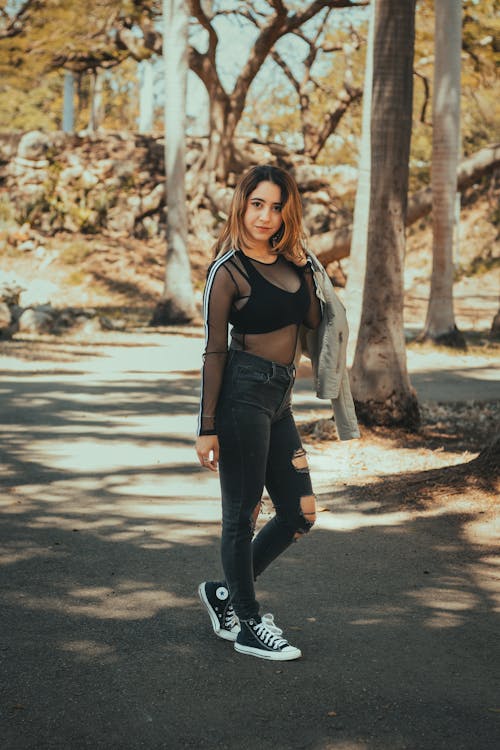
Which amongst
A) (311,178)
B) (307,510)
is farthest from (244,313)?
(311,178)

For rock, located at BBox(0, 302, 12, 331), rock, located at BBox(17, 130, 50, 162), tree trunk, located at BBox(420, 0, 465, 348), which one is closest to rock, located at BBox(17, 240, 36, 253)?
rock, located at BBox(17, 130, 50, 162)

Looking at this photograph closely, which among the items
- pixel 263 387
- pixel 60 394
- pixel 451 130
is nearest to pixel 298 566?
pixel 263 387

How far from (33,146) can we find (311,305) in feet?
90.7

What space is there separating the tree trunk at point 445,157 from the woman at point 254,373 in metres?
13.4

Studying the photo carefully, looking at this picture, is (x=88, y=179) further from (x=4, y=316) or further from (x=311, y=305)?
(x=311, y=305)

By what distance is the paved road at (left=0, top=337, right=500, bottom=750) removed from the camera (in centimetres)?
356

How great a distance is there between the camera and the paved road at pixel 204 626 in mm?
3559

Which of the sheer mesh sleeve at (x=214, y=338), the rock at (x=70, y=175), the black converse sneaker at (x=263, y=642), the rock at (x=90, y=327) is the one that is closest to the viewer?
the sheer mesh sleeve at (x=214, y=338)

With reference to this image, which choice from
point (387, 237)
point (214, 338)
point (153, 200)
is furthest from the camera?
point (153, 200)

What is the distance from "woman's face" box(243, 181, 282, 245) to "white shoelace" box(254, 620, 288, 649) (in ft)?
4.83

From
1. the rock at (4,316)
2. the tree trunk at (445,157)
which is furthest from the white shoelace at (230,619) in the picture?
the rock at (4,316)

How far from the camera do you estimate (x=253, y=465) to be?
4.06m

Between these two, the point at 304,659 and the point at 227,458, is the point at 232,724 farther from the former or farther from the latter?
the point at 227,458

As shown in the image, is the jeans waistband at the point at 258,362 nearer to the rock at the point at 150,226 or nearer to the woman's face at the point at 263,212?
the woman's face at the point at 263,212
